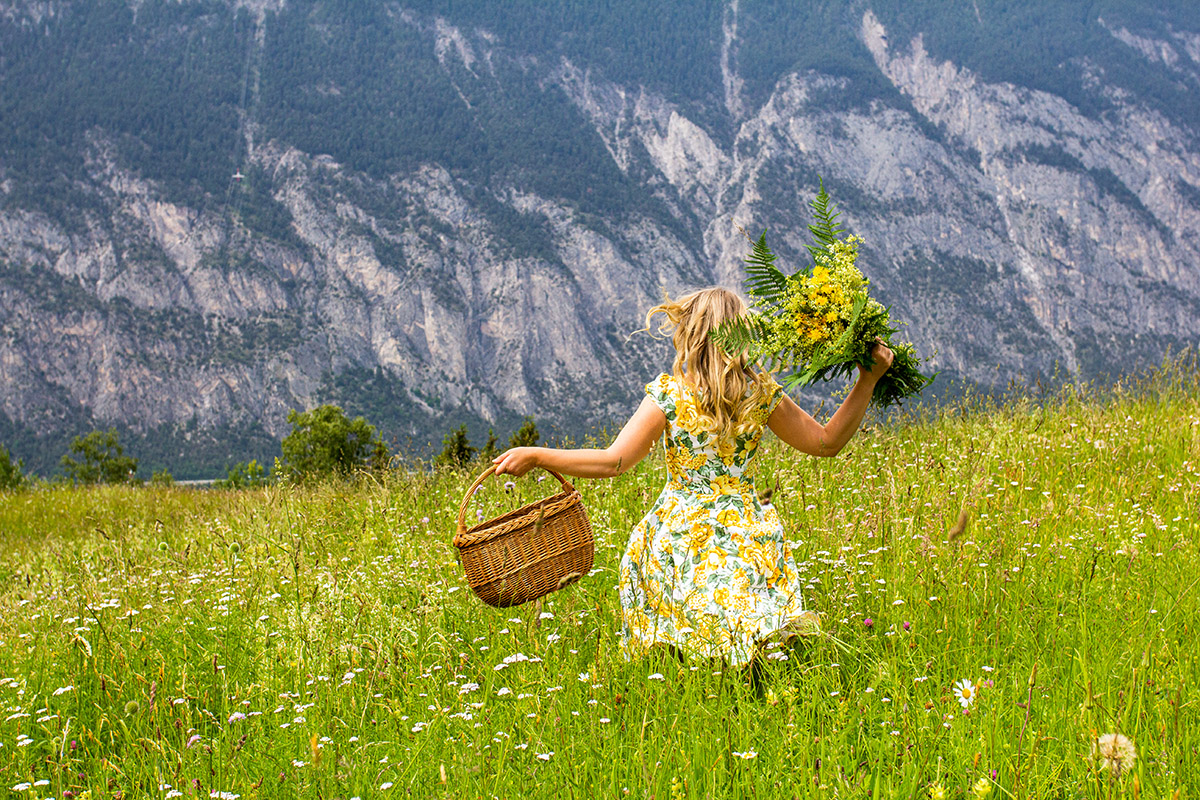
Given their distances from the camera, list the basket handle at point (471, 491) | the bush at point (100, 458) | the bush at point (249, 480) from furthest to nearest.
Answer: the bush at point (100, 458), the bush at point (249, 480), the basket handle at point (471, 491)

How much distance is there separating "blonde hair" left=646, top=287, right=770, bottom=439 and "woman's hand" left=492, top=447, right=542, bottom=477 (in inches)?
31.1

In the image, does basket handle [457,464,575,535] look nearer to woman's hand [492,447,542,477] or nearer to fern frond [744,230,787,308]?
woman's hand [492,447,542,477]

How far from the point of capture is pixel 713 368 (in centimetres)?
393

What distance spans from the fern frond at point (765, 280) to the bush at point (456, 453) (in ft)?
17.3

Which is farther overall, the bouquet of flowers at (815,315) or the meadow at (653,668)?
the bouquet of flowers at (815,315)

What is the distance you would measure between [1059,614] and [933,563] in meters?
0.69

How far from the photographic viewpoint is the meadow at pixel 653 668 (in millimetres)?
2738

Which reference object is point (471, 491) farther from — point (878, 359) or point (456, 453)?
point (456, 453)

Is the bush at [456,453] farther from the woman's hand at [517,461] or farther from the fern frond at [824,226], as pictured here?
the fern frond at [824,226]

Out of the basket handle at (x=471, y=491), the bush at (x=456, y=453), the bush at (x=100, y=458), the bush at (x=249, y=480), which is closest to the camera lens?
the basket handle at (x=471, y=491)

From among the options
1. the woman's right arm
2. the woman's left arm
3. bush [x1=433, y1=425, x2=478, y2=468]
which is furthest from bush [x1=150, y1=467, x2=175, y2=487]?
the woman's right arm

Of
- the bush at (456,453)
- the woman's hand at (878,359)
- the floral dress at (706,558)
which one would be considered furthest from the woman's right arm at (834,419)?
the bush at (456,453)

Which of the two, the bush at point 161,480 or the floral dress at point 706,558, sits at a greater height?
the floral dress at point 706,558

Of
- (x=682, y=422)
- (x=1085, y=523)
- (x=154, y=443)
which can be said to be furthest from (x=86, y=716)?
(x=154, y=443)
